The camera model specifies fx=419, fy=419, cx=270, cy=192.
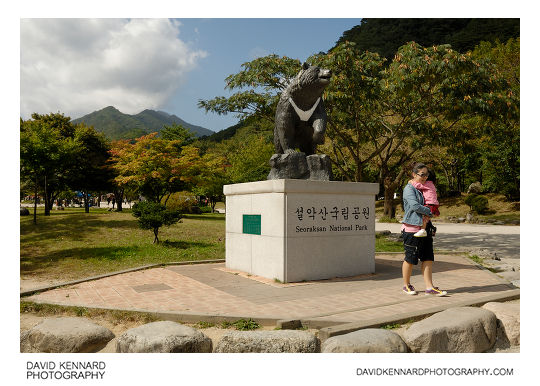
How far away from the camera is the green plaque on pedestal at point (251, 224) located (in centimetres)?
758

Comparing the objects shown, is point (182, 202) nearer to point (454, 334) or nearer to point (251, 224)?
point (251, 224)

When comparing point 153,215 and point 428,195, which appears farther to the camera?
point 153,215

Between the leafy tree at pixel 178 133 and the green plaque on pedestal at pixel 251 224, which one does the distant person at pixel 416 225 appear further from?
the leafy tree at pixel 178 133

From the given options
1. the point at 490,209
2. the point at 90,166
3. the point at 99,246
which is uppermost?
the point at 90,166

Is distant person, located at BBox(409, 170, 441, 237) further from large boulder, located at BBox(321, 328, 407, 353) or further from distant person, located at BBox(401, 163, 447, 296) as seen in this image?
large boulder, located at BBox(321, 328, 407, 353)

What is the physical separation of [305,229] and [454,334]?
331 cm

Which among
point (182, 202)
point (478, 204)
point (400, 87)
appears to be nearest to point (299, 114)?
point (400, 87)

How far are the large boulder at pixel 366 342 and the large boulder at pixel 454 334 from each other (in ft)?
0.63

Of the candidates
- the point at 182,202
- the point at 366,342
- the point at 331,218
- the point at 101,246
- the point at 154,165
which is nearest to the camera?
the point at 366,342

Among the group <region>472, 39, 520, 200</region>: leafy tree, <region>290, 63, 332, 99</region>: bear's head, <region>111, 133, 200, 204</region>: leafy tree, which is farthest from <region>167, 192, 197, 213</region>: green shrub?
<region>290, 63, 332, 99</region>: bear's head

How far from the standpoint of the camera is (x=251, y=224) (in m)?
7.81

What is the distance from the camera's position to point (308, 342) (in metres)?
3.85

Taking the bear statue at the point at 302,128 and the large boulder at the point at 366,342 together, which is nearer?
the large boulder at the point at 366,342

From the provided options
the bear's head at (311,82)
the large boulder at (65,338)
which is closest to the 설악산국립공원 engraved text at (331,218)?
the bear's head at (311,82)
